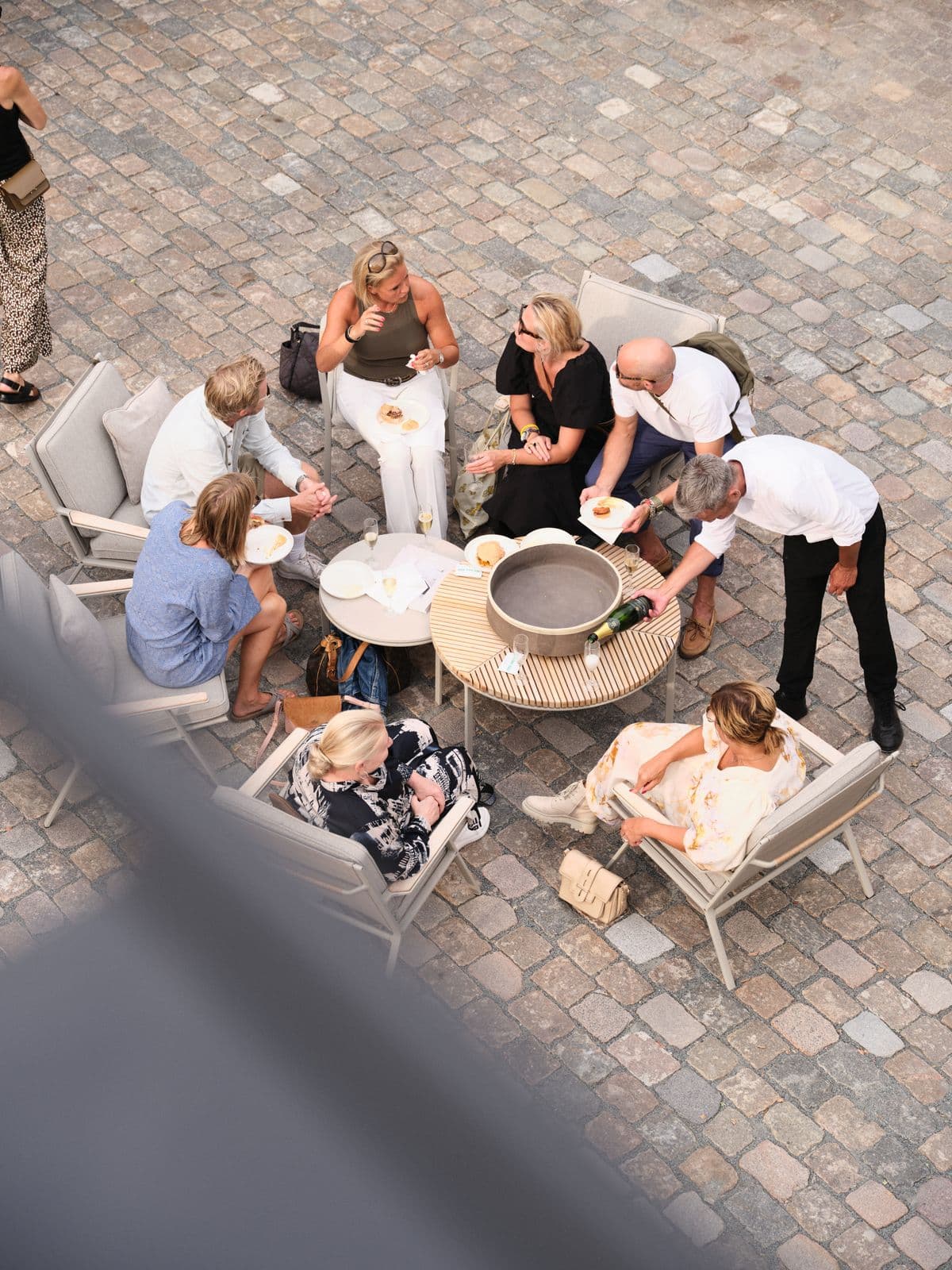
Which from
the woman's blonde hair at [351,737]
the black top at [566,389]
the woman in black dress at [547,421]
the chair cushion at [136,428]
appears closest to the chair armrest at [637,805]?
the woman's blonde hair at [351,737]

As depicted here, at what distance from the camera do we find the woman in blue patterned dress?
16.1 feet

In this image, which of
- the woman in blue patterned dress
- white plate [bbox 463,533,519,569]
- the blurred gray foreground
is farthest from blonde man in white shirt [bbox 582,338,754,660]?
the blurred gray foreground

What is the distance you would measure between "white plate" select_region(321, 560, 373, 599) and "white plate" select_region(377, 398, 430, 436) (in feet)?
2.76

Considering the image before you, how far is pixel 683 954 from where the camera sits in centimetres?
509

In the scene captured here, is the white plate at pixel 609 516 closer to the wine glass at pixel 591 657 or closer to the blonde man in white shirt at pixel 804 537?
the blonde man in white shirt at pixel 804 537

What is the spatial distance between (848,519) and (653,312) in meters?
1.80

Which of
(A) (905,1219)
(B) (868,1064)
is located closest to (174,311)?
(B) (868,1064)

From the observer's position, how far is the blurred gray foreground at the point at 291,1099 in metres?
0.51

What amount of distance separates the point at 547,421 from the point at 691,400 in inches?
33.0

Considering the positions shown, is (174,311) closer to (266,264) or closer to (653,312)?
(266,264)

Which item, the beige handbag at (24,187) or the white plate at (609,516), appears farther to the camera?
the beige handbag at (24,187)

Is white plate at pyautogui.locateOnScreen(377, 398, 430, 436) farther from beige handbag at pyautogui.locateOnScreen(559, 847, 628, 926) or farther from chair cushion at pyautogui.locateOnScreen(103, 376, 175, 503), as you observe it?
beige handbag at pyautogui.locateOnScreen(559, 847, 628, 926)

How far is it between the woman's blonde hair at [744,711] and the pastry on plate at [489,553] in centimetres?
155

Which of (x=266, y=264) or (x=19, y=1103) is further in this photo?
(x=266, y=264)
